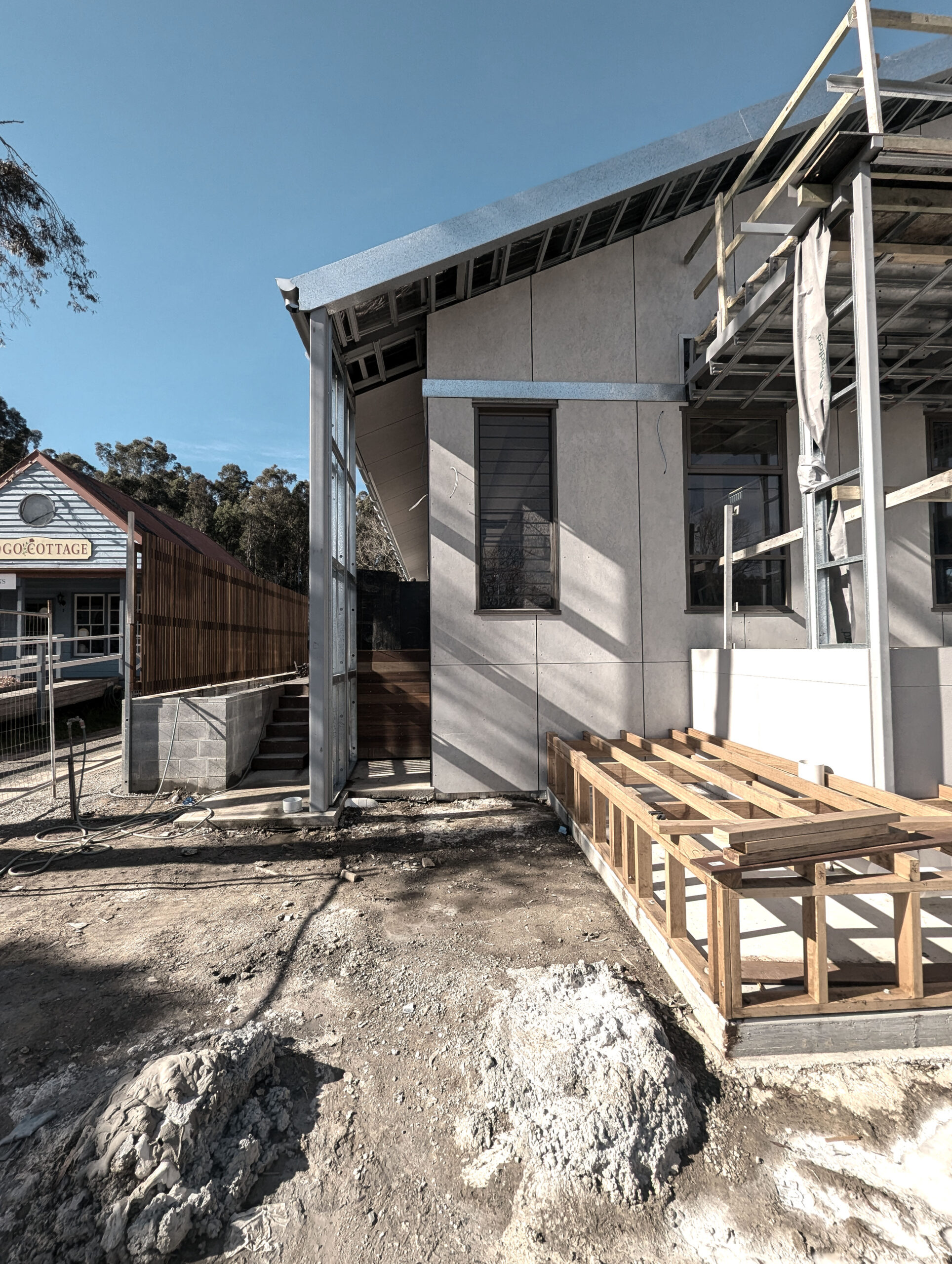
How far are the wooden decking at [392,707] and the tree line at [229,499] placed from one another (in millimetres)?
19660

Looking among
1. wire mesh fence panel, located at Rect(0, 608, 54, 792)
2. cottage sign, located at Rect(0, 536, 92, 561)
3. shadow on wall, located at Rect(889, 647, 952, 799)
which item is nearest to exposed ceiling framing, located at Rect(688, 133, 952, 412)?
shadow on wall, located at Rect(889, 647, 952, 799)

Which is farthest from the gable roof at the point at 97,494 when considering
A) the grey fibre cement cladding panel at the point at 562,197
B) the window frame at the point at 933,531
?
the window frame at the point at 933,531

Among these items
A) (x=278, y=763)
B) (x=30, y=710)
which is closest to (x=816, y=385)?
(x=278, y=763)

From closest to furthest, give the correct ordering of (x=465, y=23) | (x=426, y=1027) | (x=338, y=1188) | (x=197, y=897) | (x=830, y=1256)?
1. (x=830, y=1256)
2. (x=338, y=1188)
3. (x=426, y=1027)
4. (x=197, y=897)
5. (x=465, y=23)

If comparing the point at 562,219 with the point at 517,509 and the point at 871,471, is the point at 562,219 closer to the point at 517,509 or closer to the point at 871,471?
the point at 517,509

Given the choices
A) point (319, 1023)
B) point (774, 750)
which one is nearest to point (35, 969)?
point (319, 1023)

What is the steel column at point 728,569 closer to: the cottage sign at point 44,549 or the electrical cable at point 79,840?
the electrical cable at point 79,840

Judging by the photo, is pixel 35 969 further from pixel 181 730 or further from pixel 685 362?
pixel 685 362

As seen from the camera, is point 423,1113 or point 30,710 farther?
point 30,710

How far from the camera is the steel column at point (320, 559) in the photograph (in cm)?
541

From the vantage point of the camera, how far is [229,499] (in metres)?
34.0

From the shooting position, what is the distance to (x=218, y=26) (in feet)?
21.9

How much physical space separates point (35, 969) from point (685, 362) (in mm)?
7548

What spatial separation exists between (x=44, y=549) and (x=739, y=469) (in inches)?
636
